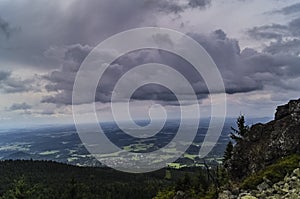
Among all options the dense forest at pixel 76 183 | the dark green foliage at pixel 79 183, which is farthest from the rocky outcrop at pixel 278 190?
the dark green foliage at pixel 79 183

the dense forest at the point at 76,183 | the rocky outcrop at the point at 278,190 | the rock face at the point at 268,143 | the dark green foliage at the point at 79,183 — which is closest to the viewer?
the rocky outcrop at the point at 278,190

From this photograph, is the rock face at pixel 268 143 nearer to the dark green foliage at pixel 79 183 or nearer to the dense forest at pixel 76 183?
the dense forest at pixel 76 183

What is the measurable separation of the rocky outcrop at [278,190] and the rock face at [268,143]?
938 centimetres

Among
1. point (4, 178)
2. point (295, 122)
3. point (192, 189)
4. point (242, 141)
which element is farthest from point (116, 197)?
point (295, 122)

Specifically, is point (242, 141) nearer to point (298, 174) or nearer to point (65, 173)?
point (298, 174)

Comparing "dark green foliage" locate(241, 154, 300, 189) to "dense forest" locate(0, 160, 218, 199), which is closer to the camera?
"dark green foliage" locate(241, 154, 300, 189)

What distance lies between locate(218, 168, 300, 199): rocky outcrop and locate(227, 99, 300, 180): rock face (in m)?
9.38

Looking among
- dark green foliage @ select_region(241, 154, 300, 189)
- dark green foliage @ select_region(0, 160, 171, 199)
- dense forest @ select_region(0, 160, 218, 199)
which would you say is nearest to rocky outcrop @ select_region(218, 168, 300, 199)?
dark green foliage @ select_region(241, 154, 300, 189)

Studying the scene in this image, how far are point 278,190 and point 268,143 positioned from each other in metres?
14.2

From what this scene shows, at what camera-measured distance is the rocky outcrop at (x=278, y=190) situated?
2408 cm

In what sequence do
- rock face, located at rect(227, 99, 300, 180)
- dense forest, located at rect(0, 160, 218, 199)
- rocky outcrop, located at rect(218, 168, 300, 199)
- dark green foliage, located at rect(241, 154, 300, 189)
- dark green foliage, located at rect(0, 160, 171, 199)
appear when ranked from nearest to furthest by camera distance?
rocky outcrop, located at rect(218, 168, 300, 199) < dark green foliage, located at rect(241, 154, 300, 189) < rock face, located at rect(227, 99, 300, 180) < dense forest, located at rect(0, 160, 218, 199) < dark green foliage, located at rect(0, 160, 171, 199)

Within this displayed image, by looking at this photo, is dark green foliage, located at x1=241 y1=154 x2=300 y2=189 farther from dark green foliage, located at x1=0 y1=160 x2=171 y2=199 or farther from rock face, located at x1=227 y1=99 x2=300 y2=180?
dark green foliage, located at x1=0 y1=160 x2=171 y2=199

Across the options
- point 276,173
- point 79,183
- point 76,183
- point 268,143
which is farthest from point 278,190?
point 79,183

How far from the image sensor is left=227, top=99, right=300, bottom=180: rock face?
37.1 metres
